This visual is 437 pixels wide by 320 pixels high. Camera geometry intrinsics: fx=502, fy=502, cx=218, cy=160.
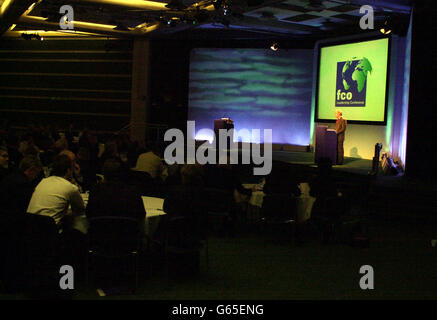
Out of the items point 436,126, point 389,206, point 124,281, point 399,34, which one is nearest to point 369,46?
point 399,34

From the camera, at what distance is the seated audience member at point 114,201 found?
13.4ft

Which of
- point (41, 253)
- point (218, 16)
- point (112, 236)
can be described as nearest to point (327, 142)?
point (218, 16)

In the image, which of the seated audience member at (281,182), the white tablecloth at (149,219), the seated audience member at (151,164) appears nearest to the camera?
the white tablecloth at (149,219)

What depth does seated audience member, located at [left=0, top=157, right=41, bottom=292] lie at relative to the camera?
3863mm

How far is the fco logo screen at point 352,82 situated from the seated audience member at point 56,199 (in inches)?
371

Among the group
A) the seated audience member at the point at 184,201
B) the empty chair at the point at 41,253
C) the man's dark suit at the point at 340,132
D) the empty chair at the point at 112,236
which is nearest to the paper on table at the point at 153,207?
the seated audience member at the point at 184,201

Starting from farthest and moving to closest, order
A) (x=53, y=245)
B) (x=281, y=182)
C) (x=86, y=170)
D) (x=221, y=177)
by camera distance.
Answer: (x=86, y=170) → (x=221, y=177) → (x=281, y=182) → (x=53, y=245)

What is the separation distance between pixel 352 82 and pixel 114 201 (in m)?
9.78

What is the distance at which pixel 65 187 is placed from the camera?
419 centimetres

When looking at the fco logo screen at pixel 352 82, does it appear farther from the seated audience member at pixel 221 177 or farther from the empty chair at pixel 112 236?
the empty chair at pixel 112 236

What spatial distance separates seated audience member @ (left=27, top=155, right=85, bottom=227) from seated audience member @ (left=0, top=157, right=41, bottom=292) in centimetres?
10

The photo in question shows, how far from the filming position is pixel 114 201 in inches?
161

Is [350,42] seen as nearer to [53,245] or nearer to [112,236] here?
[112,236]

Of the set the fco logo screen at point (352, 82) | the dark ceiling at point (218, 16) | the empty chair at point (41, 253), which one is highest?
the dark ceiling at point (218, 16)
